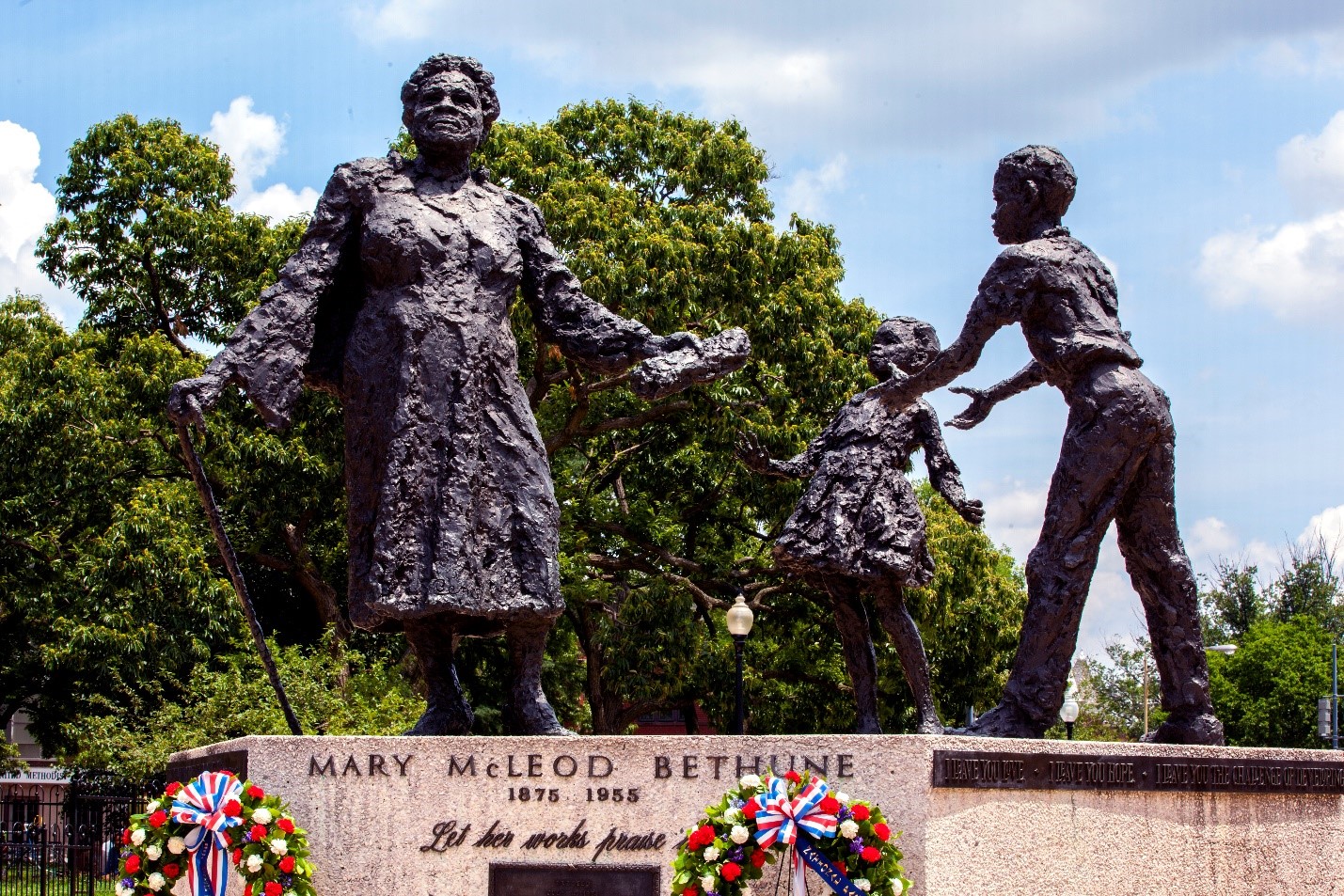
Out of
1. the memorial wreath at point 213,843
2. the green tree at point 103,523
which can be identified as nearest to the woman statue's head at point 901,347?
the memorial wreath at point 213,843

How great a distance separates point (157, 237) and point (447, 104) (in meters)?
14.5

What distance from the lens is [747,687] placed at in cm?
2261

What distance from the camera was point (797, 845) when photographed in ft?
18.8

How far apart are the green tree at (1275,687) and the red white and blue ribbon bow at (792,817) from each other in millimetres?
29611

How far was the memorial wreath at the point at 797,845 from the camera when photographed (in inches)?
224

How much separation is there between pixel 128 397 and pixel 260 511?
2167mm

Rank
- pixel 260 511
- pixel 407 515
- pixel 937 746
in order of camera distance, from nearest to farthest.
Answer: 1. pixel 937 746
2. pixel 407 515
3. pixel 260 511

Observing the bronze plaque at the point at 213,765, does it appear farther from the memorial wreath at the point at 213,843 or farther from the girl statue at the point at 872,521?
the girl statue at the point at 872,521

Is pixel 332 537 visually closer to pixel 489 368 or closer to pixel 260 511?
pixel 260 511

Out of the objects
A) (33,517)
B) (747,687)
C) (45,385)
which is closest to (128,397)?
(45,385)

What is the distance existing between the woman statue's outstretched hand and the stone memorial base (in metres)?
2.25

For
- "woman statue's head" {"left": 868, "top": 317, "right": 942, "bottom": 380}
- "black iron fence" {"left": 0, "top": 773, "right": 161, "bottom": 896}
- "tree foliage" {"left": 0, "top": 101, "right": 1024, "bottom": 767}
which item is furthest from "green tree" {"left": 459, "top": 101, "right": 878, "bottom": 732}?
"woman statue's head" {"left": 868, "top": 317, "right": 942, "bottom": 380}

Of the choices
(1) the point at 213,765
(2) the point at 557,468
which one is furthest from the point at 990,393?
(2) the point at 557,468

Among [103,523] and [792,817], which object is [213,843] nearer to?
[792,817]
